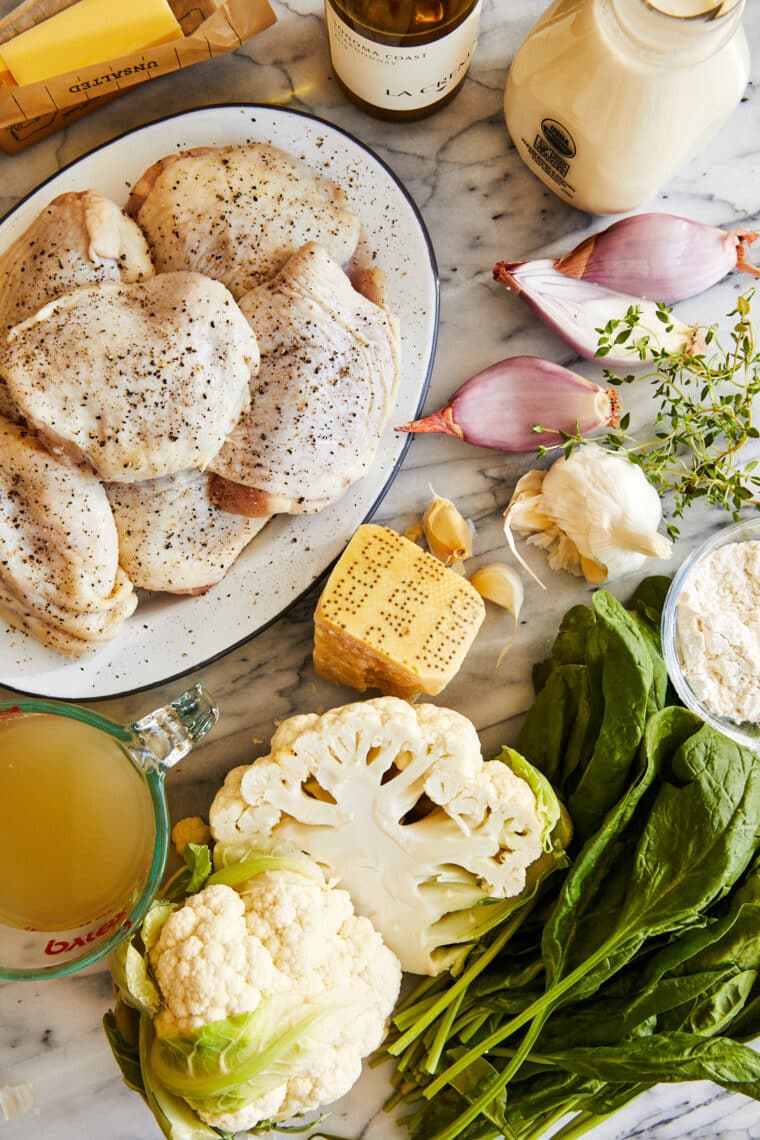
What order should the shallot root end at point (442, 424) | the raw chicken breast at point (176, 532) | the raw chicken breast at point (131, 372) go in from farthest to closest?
the shallot root end at point (442, 424)
the raw chicken breast at point (176, 532)
the raw chicken breast at point (131, 372)

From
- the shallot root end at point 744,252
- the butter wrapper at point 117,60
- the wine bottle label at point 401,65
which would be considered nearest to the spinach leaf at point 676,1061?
the shallot root end at point 744,252

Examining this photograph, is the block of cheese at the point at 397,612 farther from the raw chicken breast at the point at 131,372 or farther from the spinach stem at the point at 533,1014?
the spinach stem at the point at 533,1014

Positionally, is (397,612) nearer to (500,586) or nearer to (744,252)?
(500,586)

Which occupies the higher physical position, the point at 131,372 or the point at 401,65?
the point at 401,65

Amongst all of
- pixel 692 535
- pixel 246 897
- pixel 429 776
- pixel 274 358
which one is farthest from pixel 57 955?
pixel 692 535

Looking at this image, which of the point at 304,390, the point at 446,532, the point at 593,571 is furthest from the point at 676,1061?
the point at 304,390

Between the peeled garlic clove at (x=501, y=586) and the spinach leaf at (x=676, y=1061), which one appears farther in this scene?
the peeled garlic clove at (x=501, y=586)

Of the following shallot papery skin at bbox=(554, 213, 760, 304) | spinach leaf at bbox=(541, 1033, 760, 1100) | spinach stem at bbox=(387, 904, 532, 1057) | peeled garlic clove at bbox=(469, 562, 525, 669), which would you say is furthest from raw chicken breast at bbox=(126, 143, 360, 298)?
spinach leaf at bbox=(541, 1033, 760, 1100)
